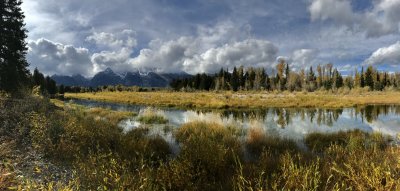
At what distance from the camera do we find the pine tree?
24812 millimetres

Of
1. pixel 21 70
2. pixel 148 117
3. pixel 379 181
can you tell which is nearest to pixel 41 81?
pixel 21 70

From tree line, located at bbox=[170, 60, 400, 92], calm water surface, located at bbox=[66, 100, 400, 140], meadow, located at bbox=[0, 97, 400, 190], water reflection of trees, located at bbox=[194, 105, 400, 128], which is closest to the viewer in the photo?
meadow, located at bbox=[0, 97, 400, 190]

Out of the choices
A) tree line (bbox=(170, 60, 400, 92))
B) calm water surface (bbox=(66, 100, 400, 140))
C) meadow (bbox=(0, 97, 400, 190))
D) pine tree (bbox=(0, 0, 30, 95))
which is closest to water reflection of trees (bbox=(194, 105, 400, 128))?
calm water surface (bbox=(66, 100, 400, 140))

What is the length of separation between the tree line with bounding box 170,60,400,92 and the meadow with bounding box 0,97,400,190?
73.9 meters

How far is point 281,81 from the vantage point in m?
93.7

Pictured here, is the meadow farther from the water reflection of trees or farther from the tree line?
the tree line

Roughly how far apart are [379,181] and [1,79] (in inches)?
1063

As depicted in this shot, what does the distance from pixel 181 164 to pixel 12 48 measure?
24.9 metres

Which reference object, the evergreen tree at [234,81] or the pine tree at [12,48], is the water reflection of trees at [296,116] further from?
the evergreen tree at [234,81]

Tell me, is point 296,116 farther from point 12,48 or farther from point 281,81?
point 281,81

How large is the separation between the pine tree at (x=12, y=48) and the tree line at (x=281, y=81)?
60.2 m

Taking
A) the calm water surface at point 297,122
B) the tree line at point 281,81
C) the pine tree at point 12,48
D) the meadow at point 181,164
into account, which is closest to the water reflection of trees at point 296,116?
the calm water surface at point 297,122

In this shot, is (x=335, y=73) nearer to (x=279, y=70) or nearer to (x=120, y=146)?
(x=279, y=70)

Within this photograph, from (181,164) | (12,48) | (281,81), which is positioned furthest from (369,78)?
(181,164)
